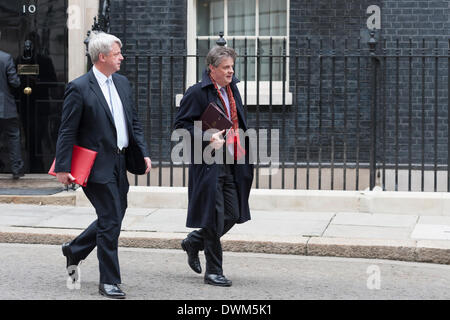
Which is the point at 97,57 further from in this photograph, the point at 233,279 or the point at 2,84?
the point at 2,84

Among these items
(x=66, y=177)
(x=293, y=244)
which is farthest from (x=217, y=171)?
(x=293, y=244)

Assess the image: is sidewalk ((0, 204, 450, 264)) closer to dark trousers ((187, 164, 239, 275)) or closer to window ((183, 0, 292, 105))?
dark trousers ((187, 164, 239, 275))

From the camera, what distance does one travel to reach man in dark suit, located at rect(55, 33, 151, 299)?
6422mm

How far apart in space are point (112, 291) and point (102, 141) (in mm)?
989

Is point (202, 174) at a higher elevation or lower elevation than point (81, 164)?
lower

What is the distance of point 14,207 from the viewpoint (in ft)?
34.1

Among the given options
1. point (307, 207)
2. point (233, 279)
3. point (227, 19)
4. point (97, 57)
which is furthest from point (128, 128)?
point (227, 19)

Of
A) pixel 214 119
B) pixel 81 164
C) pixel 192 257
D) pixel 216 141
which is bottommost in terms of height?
pixel 192 257

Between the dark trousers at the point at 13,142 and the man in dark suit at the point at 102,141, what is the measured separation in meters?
5.18

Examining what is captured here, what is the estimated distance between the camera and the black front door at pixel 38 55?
11.9 m

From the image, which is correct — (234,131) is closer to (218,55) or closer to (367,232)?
(218,55)

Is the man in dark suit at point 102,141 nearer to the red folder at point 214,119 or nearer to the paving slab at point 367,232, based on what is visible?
the red folder at point 214,119

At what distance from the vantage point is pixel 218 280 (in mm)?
6949

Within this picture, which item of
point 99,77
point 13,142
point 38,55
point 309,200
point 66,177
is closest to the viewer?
point 66,177
